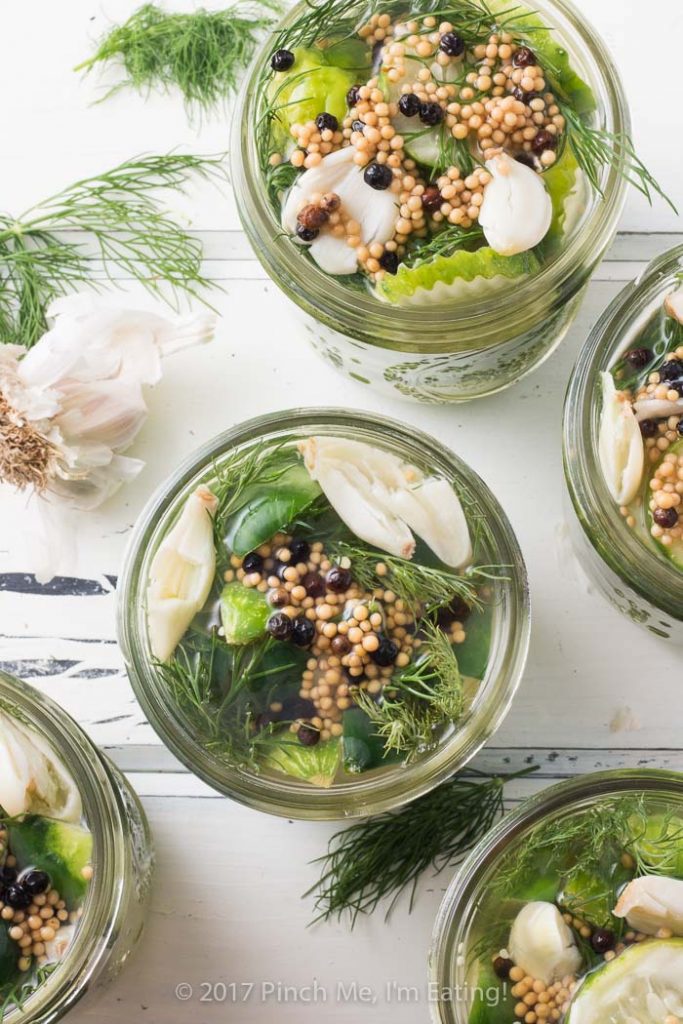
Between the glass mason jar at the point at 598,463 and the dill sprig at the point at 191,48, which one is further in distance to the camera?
the dill sprig at the point at 191,48

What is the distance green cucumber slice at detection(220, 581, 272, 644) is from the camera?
1.03 metres

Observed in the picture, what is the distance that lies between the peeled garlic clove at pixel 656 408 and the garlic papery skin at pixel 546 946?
0.43m

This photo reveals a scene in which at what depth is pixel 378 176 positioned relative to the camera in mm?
1028

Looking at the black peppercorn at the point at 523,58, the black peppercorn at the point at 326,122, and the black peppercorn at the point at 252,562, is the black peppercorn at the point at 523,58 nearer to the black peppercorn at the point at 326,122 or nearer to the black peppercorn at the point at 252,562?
the black peppercorn at the point at 326,122

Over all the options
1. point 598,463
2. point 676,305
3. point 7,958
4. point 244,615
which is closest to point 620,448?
point 598,463

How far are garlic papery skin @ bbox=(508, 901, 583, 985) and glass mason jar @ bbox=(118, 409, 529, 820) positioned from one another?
0.46 feet

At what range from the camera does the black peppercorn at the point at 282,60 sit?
1061 millimetres

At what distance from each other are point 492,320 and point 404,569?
23 cm

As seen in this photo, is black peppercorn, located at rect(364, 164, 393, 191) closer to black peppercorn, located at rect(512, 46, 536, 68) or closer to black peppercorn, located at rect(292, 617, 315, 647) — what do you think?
black peppercorn, located at rect(512, 46, 536, 68)

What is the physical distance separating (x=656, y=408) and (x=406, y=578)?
10.6 inches

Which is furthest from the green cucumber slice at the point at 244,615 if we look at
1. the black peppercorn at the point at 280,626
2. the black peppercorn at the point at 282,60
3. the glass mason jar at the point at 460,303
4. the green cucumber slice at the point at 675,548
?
the black peppercorn at the point at 282,60

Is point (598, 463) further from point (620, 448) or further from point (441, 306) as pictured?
point (441, 306)

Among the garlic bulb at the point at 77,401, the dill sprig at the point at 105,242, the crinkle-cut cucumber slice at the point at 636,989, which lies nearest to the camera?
the crinkle-cut cucumber slice at the point at 636,989

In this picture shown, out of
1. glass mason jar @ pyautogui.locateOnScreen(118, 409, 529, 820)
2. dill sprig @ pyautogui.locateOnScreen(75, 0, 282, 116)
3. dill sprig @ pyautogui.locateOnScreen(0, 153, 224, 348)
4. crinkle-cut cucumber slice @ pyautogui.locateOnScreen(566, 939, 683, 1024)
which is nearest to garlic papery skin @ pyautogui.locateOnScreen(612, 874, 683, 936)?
crinkle-cut cucumber slice @ pyautogui.locateOnScreen(566, 939, 683, 1024)
